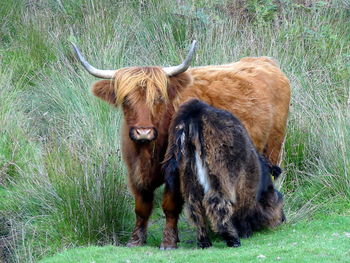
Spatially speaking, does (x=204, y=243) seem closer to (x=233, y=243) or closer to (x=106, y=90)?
(x=233, y=243)

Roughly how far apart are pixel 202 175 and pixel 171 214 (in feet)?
1.84

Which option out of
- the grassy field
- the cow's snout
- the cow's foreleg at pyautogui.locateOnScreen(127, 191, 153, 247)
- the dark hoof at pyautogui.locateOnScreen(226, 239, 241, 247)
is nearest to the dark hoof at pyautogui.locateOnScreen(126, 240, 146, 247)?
the cow's foreleg at pyautogui.locateOnScreen(127, 191, 153, 247)

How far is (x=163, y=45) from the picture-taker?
40.9 ft

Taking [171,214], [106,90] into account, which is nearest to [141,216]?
[171,214]

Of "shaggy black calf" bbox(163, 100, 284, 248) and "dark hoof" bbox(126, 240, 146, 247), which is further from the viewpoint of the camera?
"dark hoof" bbox(126, 240, 146, 247)

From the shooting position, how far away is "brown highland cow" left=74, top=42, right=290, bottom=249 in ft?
23.1

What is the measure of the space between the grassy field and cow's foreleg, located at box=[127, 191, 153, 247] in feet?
0.96

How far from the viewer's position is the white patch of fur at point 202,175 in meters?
6.81

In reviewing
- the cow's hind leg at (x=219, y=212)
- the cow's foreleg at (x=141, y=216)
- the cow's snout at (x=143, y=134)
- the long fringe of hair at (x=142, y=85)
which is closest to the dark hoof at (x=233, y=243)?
the cow's hind leg at (x=219, y=212)

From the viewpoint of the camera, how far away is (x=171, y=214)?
7.15m

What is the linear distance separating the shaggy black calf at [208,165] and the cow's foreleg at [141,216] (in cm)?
45

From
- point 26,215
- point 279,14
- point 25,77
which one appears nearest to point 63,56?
point 25,77

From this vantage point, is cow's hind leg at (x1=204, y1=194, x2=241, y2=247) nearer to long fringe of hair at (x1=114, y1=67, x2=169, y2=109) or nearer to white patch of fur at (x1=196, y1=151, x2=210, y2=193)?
white patch of fur at (x1=196, y1=151, x2=210, y2=193)

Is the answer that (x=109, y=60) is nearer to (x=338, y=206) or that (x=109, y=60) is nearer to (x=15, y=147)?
(x=15, y=147)
